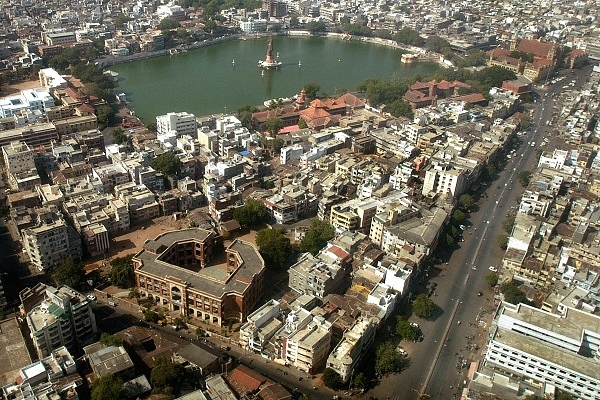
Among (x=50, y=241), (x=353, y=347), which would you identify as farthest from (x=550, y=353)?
(x=50, y=241)

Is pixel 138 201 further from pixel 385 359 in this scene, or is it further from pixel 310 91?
pixel 310 91

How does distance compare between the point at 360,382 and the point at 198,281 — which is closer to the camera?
the point at 360,382

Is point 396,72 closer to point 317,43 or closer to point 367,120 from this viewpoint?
point 317,43

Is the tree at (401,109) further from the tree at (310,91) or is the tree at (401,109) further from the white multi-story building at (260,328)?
the white multi-story building at (260,328)

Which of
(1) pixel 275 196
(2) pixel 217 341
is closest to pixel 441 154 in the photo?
(1) pixel 275 196

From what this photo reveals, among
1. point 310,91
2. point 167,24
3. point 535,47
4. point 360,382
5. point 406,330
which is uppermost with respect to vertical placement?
point 535,47

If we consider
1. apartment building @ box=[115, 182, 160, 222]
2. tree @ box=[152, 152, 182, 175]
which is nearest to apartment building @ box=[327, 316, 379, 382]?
apartment building @ box=[115, 182, 160, 222]
